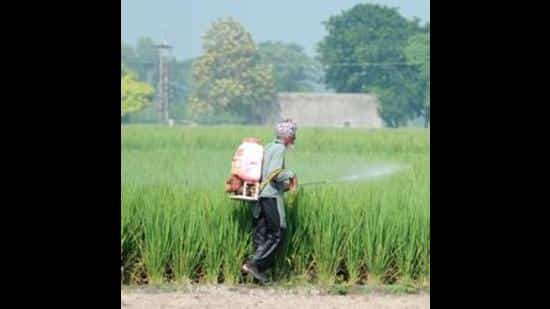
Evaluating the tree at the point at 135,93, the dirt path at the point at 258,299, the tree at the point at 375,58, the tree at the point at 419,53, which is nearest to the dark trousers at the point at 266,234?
the dirt path at the point at 258,299

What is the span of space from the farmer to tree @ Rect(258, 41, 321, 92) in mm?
25473

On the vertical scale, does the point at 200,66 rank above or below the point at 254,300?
above

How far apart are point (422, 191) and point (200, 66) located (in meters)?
28.4

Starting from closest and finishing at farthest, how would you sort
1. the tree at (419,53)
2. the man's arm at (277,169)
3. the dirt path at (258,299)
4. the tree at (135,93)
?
the dirt path at (258,299)
the man's arm at (277,169)
the tree at (419,53)
the tree at (135,93)

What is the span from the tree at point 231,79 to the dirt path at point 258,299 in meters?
23.5

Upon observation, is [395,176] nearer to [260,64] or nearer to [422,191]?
[422,191]

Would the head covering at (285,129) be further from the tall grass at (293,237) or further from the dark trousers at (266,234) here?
the tall grass at (293,237)

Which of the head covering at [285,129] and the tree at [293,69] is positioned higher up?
the tree at [293,69]

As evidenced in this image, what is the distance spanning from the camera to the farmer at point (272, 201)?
7816mm

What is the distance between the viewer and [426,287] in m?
7.95

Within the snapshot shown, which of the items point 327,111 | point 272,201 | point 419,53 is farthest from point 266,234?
point 419,53

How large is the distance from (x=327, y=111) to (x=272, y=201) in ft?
79.3

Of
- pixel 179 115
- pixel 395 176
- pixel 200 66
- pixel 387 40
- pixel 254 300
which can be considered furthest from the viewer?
pixel 387 40

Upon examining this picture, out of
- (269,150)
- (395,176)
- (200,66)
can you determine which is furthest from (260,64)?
(269,150)
